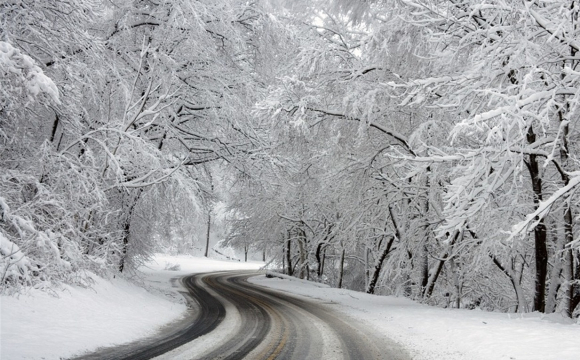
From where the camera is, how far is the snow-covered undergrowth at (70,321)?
6.05 meters

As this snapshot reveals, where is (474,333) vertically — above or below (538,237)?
below

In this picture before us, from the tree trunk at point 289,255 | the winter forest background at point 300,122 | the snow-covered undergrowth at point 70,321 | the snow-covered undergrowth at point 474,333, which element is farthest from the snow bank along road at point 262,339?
the tree trunk at point 289,255

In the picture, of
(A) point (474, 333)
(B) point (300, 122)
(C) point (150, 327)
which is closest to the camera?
(A) point (474, 333)

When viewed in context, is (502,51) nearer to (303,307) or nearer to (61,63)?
(61,63)

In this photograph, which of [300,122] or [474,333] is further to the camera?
[300,122]

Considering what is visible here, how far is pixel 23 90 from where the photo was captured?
6.35m

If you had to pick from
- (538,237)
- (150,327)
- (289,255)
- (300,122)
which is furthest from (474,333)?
(289,255)

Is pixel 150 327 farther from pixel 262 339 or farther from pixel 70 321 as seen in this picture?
pixel 262 339

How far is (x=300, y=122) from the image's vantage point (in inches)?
444

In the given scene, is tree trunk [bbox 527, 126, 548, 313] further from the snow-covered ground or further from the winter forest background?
the snow-covered ground

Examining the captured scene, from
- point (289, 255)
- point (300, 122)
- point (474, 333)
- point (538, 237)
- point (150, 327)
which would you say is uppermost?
point (300, 122)

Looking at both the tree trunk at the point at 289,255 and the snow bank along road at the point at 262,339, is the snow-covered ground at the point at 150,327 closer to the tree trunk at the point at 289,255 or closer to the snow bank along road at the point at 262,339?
the snow bank along road at the point at 262,339

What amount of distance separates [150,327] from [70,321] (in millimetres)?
1965

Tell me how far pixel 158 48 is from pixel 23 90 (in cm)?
653
